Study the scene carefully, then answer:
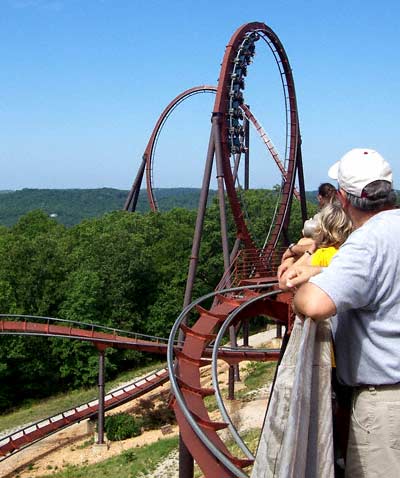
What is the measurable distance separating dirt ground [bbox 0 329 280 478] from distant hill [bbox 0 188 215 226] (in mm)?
112291

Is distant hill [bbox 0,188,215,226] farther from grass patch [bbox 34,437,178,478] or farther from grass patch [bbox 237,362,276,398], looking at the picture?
grass patch [bbox 34,437,178,478]

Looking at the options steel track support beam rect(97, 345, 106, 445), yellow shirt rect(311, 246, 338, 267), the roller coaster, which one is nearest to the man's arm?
yellow shirt rect(311, 246, 338, 267)

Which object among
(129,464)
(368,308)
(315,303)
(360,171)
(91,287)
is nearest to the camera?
(315,303)

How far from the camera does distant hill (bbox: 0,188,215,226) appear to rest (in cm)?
13375

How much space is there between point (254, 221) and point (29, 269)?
14.9 metres

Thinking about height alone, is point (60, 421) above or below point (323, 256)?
below

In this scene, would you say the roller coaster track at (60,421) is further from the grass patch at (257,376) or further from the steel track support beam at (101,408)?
the grass patch at (257,376)

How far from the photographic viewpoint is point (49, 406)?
62.5 feet

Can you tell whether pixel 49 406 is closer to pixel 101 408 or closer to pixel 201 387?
pixel 101 408

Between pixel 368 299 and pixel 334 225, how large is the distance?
132cm

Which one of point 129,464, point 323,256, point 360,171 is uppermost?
point 360,171

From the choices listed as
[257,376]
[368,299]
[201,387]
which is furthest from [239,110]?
[368,299]

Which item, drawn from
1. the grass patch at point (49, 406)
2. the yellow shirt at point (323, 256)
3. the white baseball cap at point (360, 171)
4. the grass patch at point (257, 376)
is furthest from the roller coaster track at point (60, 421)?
the white baseball cap at point (360, 171)

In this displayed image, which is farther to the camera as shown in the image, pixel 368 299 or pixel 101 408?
pixel 101 408
